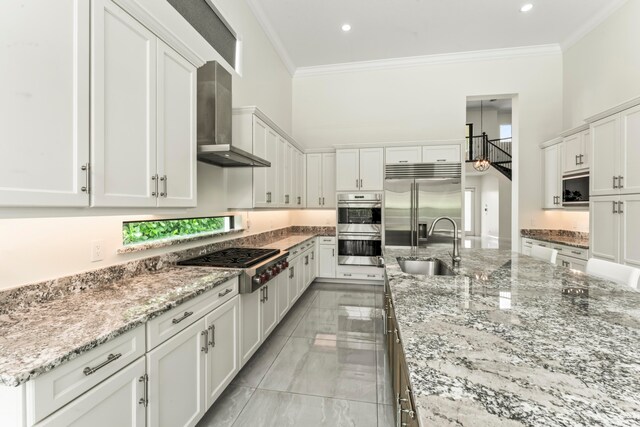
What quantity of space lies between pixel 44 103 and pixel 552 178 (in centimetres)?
607

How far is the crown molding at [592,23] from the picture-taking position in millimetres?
3936

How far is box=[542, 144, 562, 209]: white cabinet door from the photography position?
4645 millimetres

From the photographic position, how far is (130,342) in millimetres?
1304

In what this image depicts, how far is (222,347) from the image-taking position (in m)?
2.09

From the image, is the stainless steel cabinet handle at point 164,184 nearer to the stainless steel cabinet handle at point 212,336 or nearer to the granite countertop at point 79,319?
the granite countertop at point 79,319

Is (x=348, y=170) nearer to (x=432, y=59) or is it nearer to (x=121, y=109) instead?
(x=432, y=59)

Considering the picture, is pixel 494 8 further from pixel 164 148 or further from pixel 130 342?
pixel 130 342

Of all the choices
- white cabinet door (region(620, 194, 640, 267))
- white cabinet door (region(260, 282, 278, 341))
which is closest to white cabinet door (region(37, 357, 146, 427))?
white cabinet door (region(260, 282, 278, 341))

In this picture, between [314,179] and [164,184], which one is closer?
[164,184]

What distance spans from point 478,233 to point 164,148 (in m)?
13.4

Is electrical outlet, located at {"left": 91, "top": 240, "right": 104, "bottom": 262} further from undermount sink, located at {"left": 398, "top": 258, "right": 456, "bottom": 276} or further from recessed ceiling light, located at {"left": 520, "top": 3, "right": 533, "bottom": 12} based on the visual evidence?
recessed ceiling light, located at {"left": 520, "top": 3, "right": 533, "bottom": 12}

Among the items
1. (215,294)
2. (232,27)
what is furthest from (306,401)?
(232,27)

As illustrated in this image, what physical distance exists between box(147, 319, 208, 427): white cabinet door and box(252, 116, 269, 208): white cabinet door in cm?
179

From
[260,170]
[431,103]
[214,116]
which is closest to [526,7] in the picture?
[431,103]
